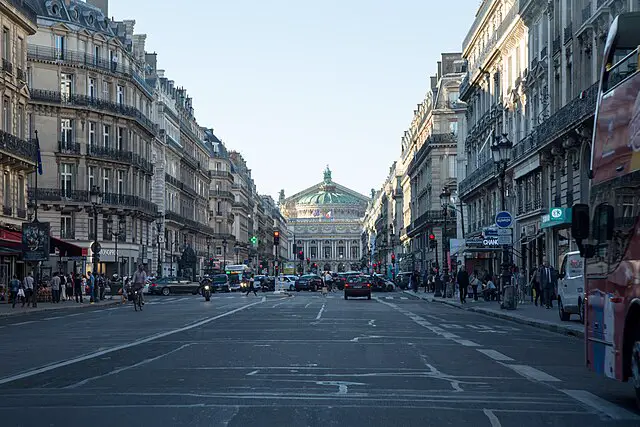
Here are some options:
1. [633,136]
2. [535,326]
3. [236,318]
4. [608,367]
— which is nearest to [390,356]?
[608,367]

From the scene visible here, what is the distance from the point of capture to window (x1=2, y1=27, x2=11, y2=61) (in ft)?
160

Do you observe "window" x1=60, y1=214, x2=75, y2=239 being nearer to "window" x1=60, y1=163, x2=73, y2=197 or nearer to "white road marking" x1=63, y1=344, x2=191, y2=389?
"window" x1=60, y1=163, x2=73, y2=197

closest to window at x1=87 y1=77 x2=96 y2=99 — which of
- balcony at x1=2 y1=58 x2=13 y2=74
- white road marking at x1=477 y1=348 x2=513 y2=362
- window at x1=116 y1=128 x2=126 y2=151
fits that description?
window at x1=116 y1=128 x2=126 y2=151

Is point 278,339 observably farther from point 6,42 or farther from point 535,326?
point 6,42

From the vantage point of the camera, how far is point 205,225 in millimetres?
121688

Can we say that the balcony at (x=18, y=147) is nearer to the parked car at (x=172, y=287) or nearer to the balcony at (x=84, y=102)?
the balcony at (x=84, y=102)

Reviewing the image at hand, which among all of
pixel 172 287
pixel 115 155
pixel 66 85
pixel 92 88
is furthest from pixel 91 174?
pixel 172 287

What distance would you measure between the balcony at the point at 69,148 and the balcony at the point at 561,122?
113ft

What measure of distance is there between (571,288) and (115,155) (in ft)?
174

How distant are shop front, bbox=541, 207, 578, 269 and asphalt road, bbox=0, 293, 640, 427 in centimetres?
1738

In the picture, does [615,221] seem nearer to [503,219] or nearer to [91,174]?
[503,219]

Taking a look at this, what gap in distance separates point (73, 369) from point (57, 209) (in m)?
59.9

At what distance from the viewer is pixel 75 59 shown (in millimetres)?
72812

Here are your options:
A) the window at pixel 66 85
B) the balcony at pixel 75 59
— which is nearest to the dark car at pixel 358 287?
the window at pixel 66 85
